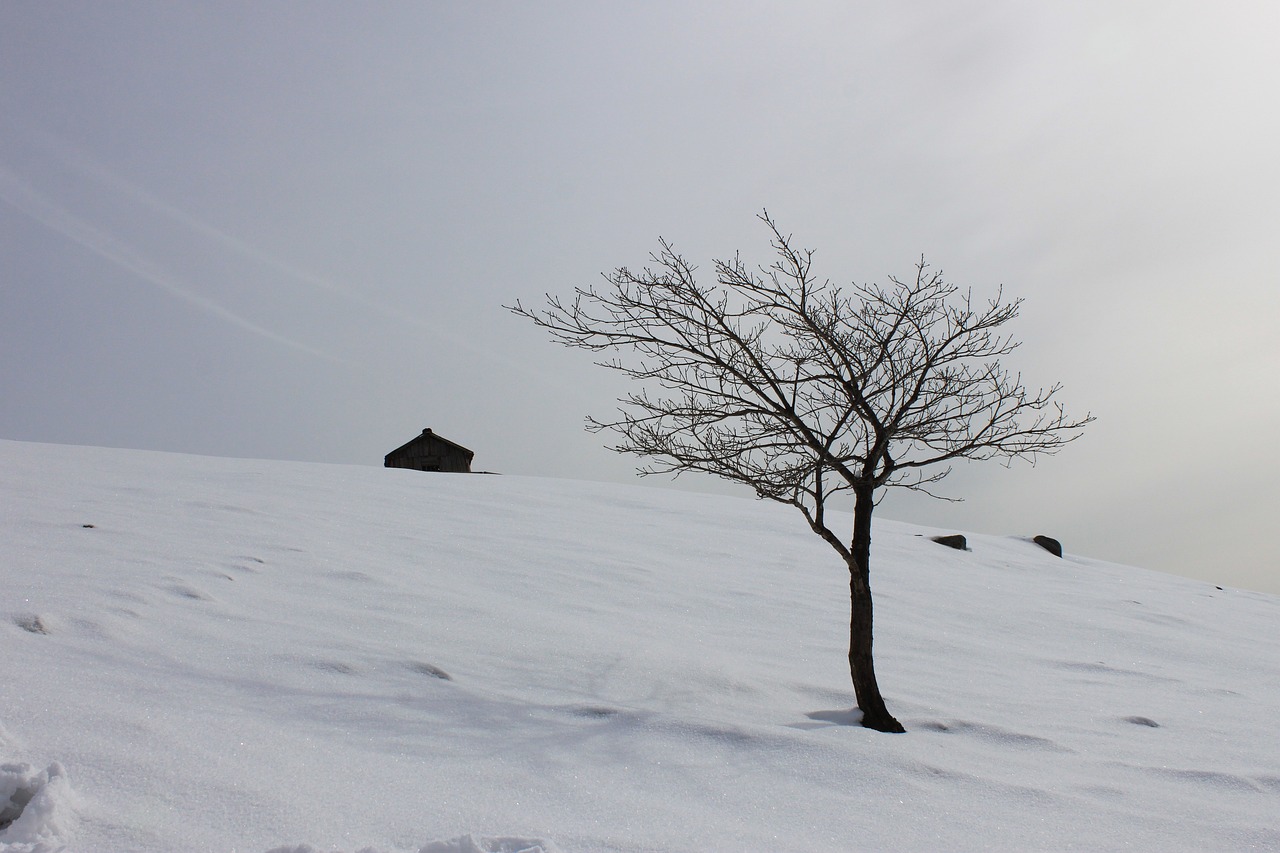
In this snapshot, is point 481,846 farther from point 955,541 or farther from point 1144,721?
point 955,541

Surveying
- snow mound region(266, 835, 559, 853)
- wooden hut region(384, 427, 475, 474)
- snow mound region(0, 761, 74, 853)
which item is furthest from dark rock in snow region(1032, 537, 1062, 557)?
snow mound region(0, 761, 74, 853)

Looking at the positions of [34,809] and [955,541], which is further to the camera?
[955,541]

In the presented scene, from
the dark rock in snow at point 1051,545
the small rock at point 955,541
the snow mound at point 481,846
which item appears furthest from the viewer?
the dark rock in snow at point 1051,545

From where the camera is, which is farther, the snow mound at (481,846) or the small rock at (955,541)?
the small rock at (955,541)

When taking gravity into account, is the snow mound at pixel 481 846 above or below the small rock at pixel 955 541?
below

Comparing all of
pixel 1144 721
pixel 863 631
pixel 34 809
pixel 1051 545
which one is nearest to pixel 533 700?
pixel 863 631

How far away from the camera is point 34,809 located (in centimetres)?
292

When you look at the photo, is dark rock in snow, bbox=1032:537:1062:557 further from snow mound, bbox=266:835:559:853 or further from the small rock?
snow mound, bbox=266:835:559:853

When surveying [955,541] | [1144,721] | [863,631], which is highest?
[955,541]

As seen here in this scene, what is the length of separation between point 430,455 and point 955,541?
50.0ft

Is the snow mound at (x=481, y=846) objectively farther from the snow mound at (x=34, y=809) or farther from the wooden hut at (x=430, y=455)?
the wooden hut at (x=430, y=455)

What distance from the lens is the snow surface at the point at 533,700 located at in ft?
11.5

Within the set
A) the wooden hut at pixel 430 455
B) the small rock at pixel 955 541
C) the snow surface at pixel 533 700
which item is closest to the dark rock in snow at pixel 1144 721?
the snow surface at pixel 533 700

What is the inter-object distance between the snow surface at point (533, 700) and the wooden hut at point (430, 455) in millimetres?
12826
